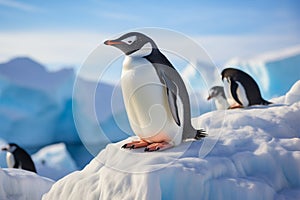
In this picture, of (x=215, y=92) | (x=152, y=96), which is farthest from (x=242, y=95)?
(x=152, y=96)

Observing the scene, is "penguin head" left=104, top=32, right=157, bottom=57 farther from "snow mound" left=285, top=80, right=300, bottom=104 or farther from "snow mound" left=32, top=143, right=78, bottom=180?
"snow mound" left=32, top=143, right=78, bottom=180

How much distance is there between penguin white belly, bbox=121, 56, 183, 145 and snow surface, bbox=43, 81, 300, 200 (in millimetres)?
65

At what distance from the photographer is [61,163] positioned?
98.3 inches

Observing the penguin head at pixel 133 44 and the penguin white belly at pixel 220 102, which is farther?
the penguin white belly at pixel 220 102

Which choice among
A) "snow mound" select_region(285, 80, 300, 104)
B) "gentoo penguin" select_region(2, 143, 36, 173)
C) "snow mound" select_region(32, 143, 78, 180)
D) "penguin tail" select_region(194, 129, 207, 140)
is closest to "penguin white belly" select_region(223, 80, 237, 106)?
"snow mound" select_region(285, 80, 300, 104)

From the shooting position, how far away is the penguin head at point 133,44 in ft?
5.02

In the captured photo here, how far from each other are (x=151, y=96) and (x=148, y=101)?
0.02 m

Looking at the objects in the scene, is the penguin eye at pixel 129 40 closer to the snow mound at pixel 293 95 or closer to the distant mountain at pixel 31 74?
the snow mound at pixel 293 95

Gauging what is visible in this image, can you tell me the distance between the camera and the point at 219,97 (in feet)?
7.02

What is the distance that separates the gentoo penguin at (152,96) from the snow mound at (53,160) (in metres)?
0.99

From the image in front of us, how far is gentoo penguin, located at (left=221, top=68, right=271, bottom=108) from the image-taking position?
2117mm

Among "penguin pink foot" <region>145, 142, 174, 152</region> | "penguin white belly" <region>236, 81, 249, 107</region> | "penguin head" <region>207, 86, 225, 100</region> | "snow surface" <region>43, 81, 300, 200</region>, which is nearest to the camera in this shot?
"snow surface" <region>43, 81, 300, 200</region>

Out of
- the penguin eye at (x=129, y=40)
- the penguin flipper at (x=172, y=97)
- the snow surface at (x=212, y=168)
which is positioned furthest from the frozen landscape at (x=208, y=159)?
the penguin eye at (x=129, y=40)

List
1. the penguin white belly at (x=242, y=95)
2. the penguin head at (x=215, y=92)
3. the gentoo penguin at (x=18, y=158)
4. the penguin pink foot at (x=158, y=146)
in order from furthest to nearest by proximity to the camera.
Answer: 1. the gentoo penguin at (x=18, y=158)
2. the penguin white belly at (x=242, y=95)
3. the penguin head at (x=215, y=92)
4. the penguin pink foot at (x=158, y=146)
